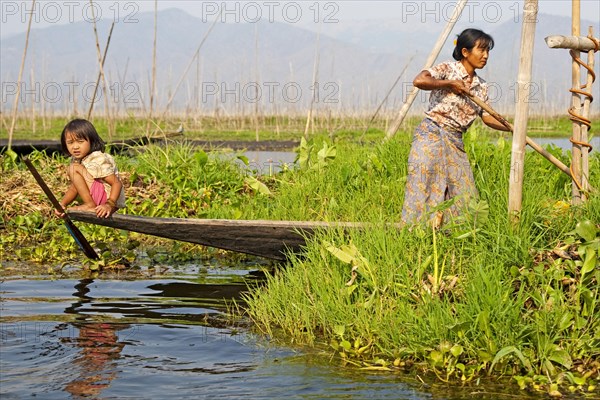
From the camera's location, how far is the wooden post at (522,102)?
4.29m

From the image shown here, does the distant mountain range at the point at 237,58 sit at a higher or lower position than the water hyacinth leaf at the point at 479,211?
higher

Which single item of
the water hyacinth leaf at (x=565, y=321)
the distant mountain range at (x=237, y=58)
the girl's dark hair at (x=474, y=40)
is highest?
the distant mountain range at (x=237, y=58)

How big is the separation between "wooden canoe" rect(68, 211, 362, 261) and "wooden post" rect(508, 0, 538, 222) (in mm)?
1098

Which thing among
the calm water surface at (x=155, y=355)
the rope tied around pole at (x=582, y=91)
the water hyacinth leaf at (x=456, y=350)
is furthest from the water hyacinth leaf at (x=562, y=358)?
the rope tied around pole at (x=582, y=91)

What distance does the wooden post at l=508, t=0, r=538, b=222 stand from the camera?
14.1 ft

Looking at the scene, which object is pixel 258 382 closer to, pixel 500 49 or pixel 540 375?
pixel 540 375

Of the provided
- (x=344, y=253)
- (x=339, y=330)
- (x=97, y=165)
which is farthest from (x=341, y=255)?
(x=97, y=165)

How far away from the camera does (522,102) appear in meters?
4.34

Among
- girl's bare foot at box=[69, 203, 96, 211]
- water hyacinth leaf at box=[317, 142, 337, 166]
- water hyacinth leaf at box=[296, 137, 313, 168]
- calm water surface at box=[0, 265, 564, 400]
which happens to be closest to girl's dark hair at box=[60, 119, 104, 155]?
girl's bare foot at box=[69, 203, 96, 211]

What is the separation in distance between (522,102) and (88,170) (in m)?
2.82

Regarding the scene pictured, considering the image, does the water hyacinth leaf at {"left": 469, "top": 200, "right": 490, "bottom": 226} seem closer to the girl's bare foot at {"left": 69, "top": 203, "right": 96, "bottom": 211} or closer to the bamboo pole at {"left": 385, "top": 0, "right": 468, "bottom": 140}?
the bamboo pole at {"left": 385, "top": 0, "right": 468, "bottom": 140}

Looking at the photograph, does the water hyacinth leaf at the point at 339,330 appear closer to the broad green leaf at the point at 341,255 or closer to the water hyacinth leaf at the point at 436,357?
the broad green leaf at the point at 341,255

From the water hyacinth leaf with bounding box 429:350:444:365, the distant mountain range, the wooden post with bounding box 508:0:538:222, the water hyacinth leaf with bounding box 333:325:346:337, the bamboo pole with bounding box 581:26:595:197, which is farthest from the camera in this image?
the distant mountain range

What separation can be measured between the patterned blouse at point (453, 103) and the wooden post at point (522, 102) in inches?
27.0
